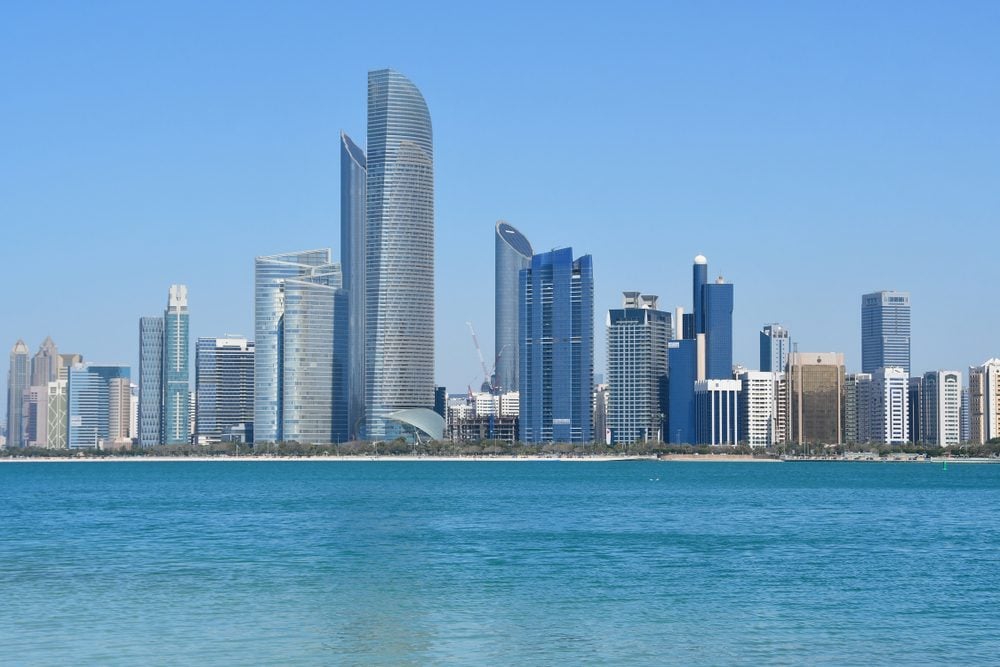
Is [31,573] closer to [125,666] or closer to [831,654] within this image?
[125,666]

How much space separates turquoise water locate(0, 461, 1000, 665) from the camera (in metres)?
29.1

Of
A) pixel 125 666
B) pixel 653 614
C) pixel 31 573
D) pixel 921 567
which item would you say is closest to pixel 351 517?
pixel 31 573

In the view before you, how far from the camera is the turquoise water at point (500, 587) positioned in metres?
29.1

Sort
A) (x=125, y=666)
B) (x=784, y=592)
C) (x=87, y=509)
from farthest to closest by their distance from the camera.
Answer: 1. (x=87, y=509)
2. (x=784, y=592)
3. (x=125, y=666)

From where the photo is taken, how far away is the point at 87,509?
8294 cm

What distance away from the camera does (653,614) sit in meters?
33.9

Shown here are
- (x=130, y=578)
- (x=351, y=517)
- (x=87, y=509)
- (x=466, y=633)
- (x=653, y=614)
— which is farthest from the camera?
(x=87, y=509)

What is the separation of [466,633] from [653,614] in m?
5.42

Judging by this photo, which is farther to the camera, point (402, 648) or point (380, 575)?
point (380, 575)

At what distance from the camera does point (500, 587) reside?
128 feet

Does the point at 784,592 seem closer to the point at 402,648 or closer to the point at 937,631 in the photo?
the point at 937,631

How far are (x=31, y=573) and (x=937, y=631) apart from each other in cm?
2738

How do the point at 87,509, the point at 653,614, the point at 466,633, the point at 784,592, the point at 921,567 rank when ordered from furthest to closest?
the point at 87,509
the point at 921,567
the point at 784,592
the point at 653,614
the point at 466,633

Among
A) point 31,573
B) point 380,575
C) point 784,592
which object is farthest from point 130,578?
point 784,592
